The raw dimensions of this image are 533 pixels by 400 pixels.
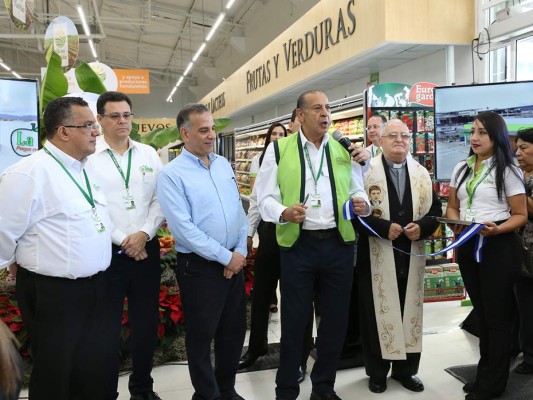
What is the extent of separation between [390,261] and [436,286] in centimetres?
226

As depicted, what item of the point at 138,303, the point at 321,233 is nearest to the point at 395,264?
the point at 321,233

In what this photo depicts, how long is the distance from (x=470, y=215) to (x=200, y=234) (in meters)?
1.54

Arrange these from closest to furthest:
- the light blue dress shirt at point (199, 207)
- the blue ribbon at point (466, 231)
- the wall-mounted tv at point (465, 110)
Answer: the light blue dress shirt at point (199, 207) → the blue ribbon at point (466, 231) → the wall-mounted tv at point (465, 110)

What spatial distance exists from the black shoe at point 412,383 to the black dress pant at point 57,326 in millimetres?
1870

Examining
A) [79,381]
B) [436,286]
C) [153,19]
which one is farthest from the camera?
[153,19]

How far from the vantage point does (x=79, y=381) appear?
2.17 meters

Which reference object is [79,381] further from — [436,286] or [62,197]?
[436,286]

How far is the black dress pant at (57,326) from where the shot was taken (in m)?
2.00

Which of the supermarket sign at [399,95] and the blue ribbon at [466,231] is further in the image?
the supermarket sign at [399,95]

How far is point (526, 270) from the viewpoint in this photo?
3.00m

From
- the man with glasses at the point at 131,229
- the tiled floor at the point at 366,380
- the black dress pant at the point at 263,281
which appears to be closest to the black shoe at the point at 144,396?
the man with glasses at the point at 131,229

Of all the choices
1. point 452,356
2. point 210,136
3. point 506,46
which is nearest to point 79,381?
point 210,136

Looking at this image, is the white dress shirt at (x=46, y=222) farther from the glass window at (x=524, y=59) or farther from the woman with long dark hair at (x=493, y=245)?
the glass window at (x=524, y=59)

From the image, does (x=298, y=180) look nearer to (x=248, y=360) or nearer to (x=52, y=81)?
(x=248, y=360)
